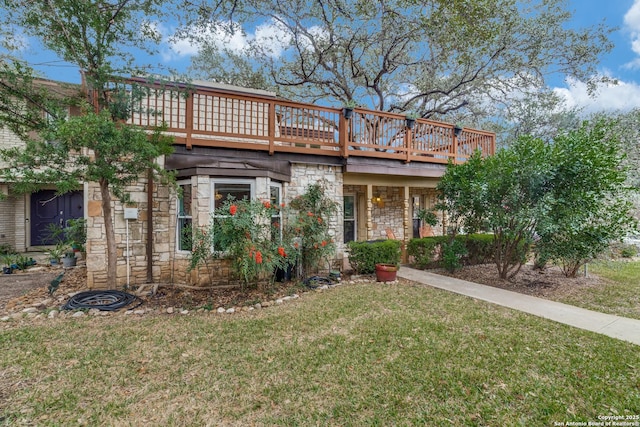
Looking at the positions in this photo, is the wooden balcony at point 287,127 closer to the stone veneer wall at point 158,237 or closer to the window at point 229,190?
the window at point 229,190

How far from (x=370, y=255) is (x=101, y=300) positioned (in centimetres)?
537

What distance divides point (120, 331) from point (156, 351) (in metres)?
0.96

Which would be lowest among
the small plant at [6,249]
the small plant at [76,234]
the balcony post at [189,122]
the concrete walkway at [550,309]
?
the concrete walkway at [550,309]

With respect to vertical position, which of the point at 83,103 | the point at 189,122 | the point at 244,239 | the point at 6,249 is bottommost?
the point at 6,249

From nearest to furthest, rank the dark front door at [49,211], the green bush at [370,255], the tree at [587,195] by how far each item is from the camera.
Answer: the tree at [587,195]
the green bush at [370,255]
the dark front door at [49,211]

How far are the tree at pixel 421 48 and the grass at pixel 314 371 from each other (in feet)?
28.8

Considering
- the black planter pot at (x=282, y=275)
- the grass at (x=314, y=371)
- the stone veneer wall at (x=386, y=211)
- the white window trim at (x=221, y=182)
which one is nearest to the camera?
the grass at (x=314, y=371)

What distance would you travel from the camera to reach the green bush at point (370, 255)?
269 inches

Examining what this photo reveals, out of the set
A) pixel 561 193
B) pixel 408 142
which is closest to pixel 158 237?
pixel 408 142

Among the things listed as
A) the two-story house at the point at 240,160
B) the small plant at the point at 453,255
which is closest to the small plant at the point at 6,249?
the two-story house at the point at 240,160

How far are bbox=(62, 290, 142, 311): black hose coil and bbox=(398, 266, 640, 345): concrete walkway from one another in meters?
5.79

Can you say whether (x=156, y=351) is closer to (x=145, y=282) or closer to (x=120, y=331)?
(x=120, y=331)

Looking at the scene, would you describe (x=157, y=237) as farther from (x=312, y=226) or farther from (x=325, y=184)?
(x=325, y=184)

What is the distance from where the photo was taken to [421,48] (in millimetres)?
11375
